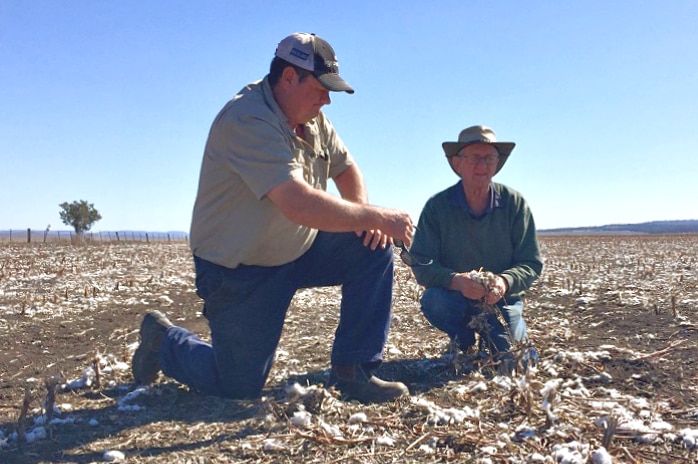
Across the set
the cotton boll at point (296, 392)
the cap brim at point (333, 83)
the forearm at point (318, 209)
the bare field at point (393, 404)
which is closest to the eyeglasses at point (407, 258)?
the forearm at point (318, 209)

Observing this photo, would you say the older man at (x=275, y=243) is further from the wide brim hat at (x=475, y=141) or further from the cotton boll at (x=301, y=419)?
the wide brim hat at (x=475, y=141)

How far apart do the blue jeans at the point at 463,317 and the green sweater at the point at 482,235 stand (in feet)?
0.71

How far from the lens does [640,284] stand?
368 inches

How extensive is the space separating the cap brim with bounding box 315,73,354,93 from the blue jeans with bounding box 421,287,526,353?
5.95 ft

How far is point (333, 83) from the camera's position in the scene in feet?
12.3

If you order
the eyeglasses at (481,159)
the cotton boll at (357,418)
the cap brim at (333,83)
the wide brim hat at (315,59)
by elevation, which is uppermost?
the wide brim hat at (315,59)

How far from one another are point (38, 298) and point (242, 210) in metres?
5.88

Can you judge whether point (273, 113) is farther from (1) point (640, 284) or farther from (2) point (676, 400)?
(1) point (640, 284)

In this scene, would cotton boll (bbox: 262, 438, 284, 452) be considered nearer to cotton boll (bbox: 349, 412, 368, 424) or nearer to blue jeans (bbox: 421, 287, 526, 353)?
cotton boll (bbox: 349, 412, 368, 424)

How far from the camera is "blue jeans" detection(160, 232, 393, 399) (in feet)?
13.1

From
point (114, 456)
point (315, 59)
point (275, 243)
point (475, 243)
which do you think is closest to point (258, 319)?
point (275, 243)

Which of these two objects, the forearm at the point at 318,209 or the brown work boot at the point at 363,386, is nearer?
the forearm at the point at 318,209

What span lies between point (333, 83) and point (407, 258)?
136 cm

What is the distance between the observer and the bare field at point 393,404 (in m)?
3.07
